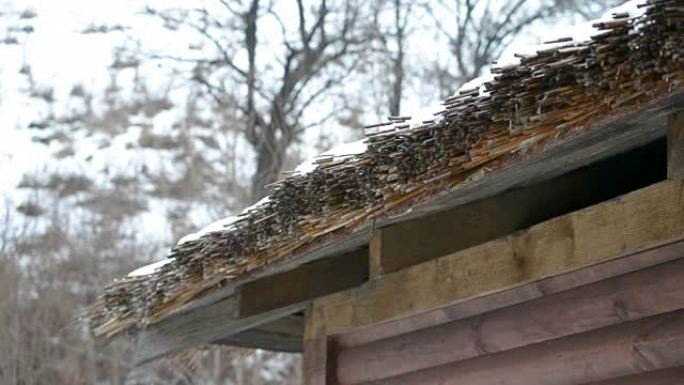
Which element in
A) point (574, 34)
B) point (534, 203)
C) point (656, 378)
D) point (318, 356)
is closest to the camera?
point (574, 34)

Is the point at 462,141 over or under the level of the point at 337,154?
under

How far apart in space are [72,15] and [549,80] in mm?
Result: 18403

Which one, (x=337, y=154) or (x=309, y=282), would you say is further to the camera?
(x=309, y=282)

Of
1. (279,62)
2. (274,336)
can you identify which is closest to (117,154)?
(279,62)

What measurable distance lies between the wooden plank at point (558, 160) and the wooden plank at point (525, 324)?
0.36m

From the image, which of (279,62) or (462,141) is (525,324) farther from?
(279,62)

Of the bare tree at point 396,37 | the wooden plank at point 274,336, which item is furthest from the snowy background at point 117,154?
the wooden plank at point 274,336

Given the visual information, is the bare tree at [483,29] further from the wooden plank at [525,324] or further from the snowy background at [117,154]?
the wooden plank at [525,324]

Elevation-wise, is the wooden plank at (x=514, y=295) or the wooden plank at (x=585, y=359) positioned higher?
the wooden plank at (x=514, y=295)

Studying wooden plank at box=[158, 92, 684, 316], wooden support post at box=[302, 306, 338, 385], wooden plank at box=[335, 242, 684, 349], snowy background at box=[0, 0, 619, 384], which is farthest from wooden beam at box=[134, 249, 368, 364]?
snowy background at box=[0, 0, 619, 384]

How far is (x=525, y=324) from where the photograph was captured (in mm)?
3916

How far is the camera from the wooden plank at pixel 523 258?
123 inches

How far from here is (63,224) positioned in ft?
55.0

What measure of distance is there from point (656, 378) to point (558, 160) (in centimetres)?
74
